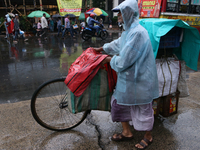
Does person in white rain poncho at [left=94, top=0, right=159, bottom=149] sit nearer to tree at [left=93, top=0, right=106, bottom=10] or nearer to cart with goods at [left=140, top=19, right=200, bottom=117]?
cart with goods at [left=140, top=19, right=200, bottom=117]

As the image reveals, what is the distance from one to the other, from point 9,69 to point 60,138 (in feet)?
13.6

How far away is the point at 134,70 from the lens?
73.4 inches

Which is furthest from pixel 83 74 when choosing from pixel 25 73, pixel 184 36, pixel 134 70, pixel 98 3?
pixel 98 3

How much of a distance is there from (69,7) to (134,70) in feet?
46.3

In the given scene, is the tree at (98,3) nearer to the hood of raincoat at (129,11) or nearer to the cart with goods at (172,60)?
the cart with goods at (172,60)

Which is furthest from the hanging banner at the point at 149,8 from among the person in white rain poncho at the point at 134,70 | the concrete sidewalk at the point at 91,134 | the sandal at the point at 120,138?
the sandal at the point at 120,138

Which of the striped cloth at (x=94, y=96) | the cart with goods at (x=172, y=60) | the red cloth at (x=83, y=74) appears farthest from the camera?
the cart with goods at (x=172, y=60)

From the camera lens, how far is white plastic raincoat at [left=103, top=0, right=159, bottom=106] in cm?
178

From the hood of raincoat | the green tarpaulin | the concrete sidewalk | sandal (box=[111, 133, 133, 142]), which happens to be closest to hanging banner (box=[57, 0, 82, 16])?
the concrete sidewalk

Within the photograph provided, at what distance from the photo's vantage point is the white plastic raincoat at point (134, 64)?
178 cm

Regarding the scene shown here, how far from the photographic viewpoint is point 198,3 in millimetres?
6203

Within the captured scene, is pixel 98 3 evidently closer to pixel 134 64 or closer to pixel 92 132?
pixel 92 132

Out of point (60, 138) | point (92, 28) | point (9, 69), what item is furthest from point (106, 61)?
point (92, 28)

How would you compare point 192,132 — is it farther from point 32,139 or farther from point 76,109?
point 32,139
